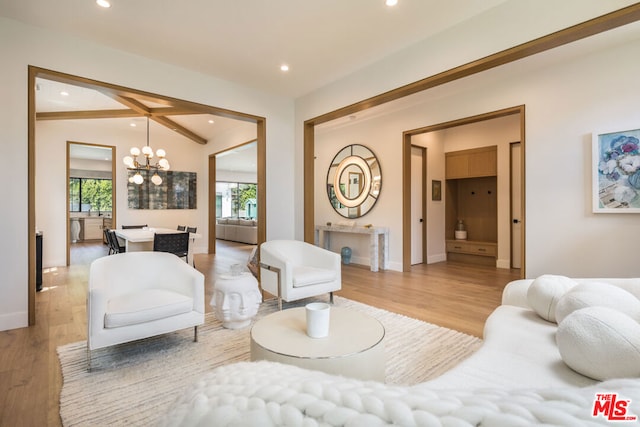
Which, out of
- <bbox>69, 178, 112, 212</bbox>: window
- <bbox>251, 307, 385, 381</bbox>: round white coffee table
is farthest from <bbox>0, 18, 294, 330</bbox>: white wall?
<bbox>69, 178, 112, 212</bbox>: window

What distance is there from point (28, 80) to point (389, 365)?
424 cm

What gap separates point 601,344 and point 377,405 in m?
1.32

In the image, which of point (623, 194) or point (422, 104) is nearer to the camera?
point (623, 194)

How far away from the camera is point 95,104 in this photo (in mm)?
6031

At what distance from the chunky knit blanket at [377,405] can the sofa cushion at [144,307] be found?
228 centimetres

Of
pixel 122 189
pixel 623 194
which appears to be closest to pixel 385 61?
pixel 623 194

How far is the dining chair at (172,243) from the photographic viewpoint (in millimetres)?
4910

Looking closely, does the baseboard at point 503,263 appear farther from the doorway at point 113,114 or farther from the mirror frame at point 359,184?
the doorway at point 113,114

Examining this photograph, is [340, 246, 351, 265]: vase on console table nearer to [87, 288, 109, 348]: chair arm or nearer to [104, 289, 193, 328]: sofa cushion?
[104, 289, 193, 328]: sofa cushion

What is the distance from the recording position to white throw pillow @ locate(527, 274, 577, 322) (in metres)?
1.85

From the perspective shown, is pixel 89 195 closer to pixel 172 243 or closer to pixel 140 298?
pixel 172 243

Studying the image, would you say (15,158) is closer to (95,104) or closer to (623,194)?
(95,104)

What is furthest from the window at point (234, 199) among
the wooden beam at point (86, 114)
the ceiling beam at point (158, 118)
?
the wooden beam at point (86, 114)

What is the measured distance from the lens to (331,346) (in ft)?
5.98
